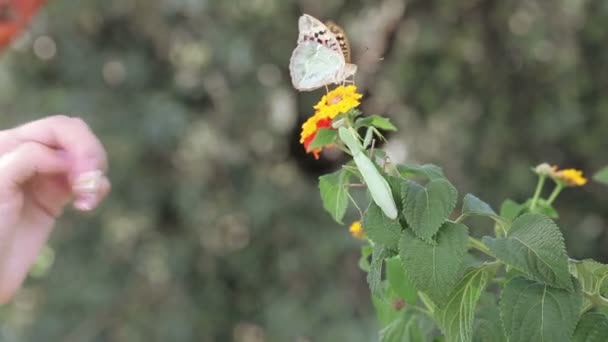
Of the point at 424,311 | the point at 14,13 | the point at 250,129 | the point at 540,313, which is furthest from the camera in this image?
the point at 250,129

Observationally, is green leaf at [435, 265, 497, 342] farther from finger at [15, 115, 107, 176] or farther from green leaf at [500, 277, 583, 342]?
finger at [15, 115, 107, 176]

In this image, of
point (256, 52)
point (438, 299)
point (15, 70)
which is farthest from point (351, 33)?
point (438, 299)

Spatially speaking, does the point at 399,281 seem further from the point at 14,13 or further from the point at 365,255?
the point at 14,13

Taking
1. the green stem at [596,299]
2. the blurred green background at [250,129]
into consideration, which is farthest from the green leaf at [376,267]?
the blurred green background at [250,129]

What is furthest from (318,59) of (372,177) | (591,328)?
(591,328)

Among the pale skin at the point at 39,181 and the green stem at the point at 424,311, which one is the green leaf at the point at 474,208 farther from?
the pale skin at the point at 39,181

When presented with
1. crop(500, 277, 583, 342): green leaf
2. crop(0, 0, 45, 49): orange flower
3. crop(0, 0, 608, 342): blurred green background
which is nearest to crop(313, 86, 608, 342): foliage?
crop(500, 277, 583, 342): green leaf
